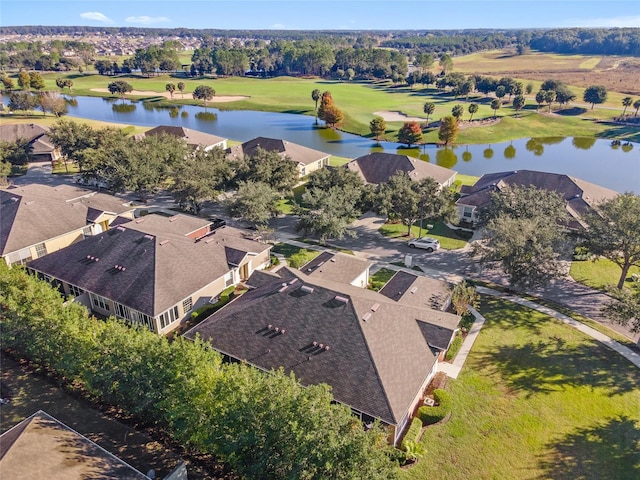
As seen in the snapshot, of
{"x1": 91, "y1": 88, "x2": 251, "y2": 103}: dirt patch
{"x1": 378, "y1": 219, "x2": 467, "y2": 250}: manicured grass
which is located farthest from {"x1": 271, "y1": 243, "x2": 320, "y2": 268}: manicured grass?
{"x1": 91, "y1": 88, "x2": 251, "y2": 103}: dirt patch

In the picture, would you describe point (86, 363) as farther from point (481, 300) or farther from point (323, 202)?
point (481, 300)

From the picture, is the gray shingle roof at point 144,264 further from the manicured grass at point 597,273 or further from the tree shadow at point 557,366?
the manicured grass at point 597,273

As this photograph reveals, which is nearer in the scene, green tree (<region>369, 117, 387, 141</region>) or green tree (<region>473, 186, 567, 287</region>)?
green tree (<region>473, 186, 567, 287</region>)

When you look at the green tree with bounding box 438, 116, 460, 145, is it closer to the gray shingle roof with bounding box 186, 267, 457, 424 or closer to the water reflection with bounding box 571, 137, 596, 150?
the water reflection with bounding box 571, 137, 596, 150

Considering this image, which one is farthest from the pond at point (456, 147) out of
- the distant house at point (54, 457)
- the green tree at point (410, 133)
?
the distant house at point (54, 457)

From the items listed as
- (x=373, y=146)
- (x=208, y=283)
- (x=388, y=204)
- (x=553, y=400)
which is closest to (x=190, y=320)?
(x=208, y=283)

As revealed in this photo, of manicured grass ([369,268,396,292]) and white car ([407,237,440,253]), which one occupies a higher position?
white car ([407,237,440,253])
